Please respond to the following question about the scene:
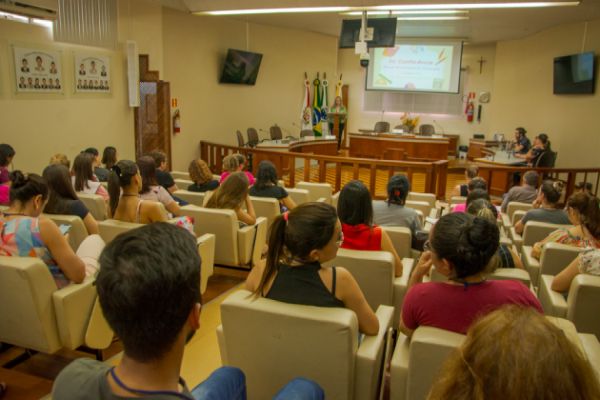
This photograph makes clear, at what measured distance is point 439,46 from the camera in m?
12.0

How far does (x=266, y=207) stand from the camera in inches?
173

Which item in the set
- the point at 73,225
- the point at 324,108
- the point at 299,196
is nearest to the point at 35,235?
the point at 73,225

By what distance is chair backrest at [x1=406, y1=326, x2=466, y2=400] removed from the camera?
5.10 feet

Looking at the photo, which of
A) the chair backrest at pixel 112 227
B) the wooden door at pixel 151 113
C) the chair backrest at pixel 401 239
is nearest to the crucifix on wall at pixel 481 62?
the wooden door at pixel 151 113

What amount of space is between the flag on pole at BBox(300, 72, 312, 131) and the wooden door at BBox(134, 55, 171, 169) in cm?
430

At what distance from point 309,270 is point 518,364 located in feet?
3.78

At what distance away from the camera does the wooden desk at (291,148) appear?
8.48 meters

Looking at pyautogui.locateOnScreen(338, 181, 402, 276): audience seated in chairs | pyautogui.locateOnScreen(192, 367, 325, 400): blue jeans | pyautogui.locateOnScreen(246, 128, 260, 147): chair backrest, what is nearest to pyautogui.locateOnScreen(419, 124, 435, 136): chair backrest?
pyautogui.locateOnScreen(246, 128, 260, 147): chair backrest

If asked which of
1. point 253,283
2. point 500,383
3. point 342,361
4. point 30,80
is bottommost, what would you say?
point 342,361

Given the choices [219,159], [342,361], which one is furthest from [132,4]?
[342,361]

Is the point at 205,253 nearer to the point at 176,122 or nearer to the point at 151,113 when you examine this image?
the point at 151,113

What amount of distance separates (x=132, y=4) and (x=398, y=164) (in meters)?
4.96

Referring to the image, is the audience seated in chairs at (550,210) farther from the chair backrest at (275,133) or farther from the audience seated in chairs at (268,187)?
the chair backrest at (275,133)

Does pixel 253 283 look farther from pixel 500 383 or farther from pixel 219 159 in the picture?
pixel 219 159
